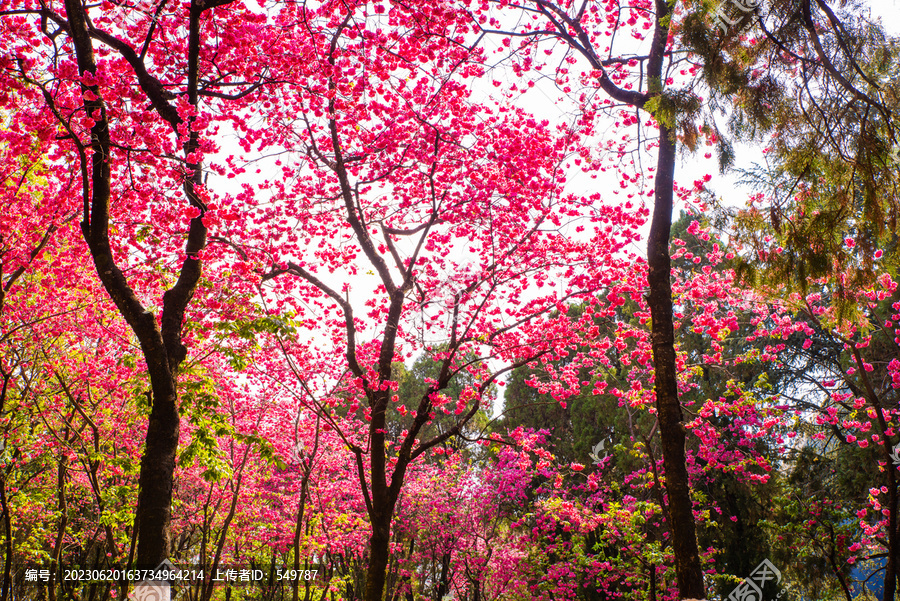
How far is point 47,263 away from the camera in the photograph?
8.85 meters

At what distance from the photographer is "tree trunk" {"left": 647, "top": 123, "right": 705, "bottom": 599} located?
469 cm

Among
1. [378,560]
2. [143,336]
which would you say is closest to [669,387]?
[378,560]

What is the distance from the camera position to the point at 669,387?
519 centimetres

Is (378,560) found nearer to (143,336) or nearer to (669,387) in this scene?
(143,336)

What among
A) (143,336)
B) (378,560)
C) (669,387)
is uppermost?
(143,336)

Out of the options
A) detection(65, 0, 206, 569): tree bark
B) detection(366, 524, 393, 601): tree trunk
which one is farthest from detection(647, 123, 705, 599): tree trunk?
detection(65, 0, 206, 569): tree bark

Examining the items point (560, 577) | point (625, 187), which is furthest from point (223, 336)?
point (560, 577)

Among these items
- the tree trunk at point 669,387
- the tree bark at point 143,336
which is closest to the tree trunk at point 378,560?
the tree bark at point 143,336

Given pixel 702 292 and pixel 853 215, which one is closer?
pixel 853 215

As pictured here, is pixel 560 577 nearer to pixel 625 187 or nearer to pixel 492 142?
pixel 625 187

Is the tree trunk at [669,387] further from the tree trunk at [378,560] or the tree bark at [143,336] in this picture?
the tree bark at [143,336]

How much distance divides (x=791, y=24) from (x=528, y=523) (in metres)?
13.7

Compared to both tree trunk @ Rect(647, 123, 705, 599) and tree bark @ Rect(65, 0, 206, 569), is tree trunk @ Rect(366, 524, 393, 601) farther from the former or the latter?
tree trunk @ Rect(647, 123, 705, 599)

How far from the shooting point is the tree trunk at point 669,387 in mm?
4688
